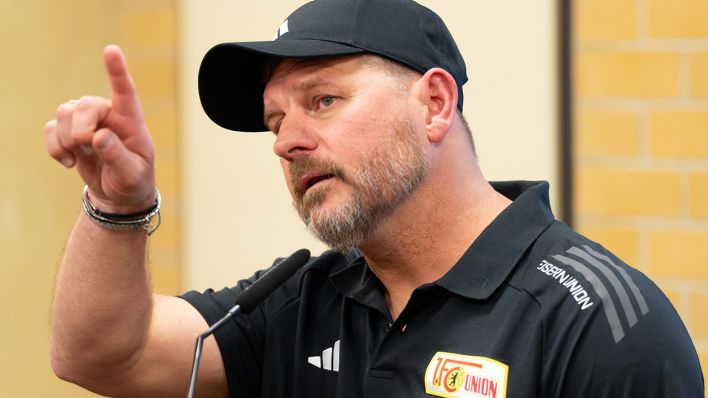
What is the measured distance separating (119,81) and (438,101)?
52cm

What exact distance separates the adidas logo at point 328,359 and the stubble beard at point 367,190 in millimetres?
168

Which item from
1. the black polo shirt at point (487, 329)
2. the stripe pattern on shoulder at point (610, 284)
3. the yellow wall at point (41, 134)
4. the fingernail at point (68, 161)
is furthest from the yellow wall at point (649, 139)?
the fingernail at point (68, 161)

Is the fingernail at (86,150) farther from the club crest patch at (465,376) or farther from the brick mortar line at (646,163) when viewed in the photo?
the brick mortar line at (646,163)

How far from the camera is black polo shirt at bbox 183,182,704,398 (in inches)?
54.1

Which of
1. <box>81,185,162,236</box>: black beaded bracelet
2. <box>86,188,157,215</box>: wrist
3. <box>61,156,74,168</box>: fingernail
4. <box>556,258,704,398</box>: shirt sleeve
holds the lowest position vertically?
<box>556,258,704,398</box>: shirt sleeve

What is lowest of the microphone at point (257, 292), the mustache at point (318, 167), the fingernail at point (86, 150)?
the microphone at point (257, 292)

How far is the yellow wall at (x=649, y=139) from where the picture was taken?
2.21 meters

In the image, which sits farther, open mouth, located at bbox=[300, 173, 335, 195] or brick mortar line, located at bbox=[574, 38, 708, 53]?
Answer: brick mortar line, located at bbox=[574, 38, 708, 53]

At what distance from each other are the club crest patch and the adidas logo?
20 cm

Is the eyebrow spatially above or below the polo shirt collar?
above

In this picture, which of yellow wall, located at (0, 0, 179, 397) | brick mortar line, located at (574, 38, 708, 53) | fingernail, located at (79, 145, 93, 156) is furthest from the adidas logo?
yellow wall, located at (0, 0, 179, 397)

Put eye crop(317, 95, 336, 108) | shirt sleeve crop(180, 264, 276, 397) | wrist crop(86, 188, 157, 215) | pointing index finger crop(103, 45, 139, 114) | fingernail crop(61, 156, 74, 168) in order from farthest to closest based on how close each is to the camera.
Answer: shirt sleeve crop(180, 264, 276, 397) < eye crop(317, 95, 336, 108) < wrist crop(86, 188, 157, 215) < fingernail crop(61, 156, 74, 168) < pointing index finger crop(103, 45, 139, 114)

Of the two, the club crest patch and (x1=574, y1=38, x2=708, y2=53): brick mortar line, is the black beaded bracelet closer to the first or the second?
the club crest patch

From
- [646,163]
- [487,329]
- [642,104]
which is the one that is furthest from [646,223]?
[487,329]
